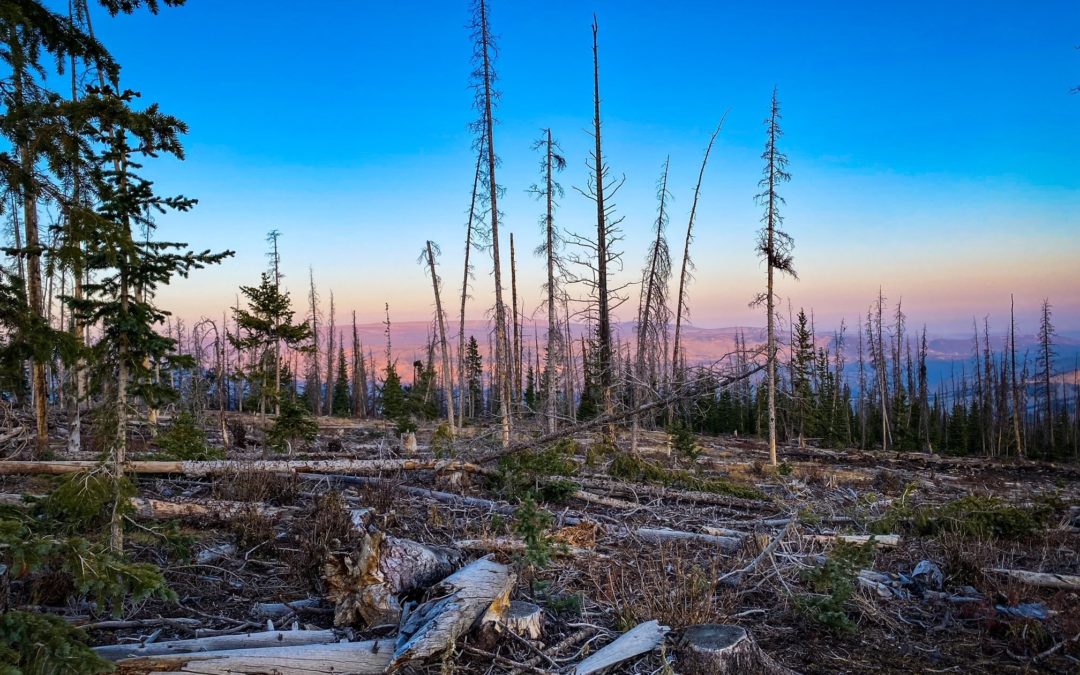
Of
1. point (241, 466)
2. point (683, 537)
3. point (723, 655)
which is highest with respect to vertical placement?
point (241, 466)

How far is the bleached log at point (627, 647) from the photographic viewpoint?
377 cm

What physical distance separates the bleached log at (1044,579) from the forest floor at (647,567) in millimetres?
45

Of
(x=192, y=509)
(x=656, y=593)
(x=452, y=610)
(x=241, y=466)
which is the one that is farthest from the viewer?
(x=241, y=466)

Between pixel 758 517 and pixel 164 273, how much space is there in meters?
7.98

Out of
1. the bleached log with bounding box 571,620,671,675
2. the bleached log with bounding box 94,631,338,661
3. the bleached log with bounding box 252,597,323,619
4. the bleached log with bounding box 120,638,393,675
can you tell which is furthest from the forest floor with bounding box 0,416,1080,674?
the bleached log with bounding box 120,638,393,675

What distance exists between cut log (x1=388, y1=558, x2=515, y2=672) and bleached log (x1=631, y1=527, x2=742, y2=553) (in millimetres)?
2769

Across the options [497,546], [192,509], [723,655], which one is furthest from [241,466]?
[723,655]

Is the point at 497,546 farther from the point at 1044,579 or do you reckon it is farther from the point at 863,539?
the point at 1044,579

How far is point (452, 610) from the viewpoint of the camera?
3.98 m

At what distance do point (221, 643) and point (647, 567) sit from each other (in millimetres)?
3786

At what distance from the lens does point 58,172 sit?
4020 mm

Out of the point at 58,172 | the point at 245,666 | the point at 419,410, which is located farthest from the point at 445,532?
the point at 419,410

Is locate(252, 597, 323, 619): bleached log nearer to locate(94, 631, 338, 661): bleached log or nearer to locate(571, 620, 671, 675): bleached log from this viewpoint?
locate(94, 631, 338, 661): bleached log

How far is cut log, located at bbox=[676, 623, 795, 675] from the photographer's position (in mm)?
3656
